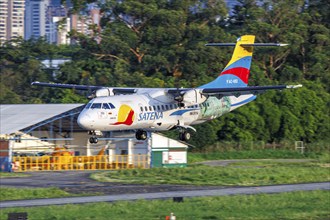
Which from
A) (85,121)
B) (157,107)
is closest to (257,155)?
(157,107)

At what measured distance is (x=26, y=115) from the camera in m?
63.9

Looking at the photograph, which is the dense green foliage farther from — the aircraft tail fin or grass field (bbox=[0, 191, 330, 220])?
grass field (bbox=[0, 191, 330, 220])

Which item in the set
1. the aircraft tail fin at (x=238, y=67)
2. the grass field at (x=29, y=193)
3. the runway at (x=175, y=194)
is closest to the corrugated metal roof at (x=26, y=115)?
the aircraft tail fin at (x=238, y=67)

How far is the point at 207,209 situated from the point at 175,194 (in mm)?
8254

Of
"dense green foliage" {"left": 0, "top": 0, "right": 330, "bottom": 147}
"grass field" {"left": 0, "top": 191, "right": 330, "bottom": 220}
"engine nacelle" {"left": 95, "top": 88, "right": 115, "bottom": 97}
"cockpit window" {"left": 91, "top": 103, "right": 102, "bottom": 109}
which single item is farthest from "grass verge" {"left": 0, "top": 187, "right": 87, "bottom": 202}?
"dense green foliage" {"left": 0, "top": 0, "right": 330, "bottom": 147}

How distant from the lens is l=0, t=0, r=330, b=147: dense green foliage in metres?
80.9

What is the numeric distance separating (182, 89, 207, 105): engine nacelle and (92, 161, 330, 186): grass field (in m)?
5.68

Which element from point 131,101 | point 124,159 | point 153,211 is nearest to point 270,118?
point 124,159

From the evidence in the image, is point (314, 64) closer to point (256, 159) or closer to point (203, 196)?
point (256, 159)

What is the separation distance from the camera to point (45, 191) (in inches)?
1722

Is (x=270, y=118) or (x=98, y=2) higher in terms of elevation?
(x=98, y=2)

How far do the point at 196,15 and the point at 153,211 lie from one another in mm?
65457

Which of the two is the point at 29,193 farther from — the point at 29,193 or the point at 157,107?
the point at 157,107

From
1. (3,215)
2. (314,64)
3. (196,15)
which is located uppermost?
(196,15)
